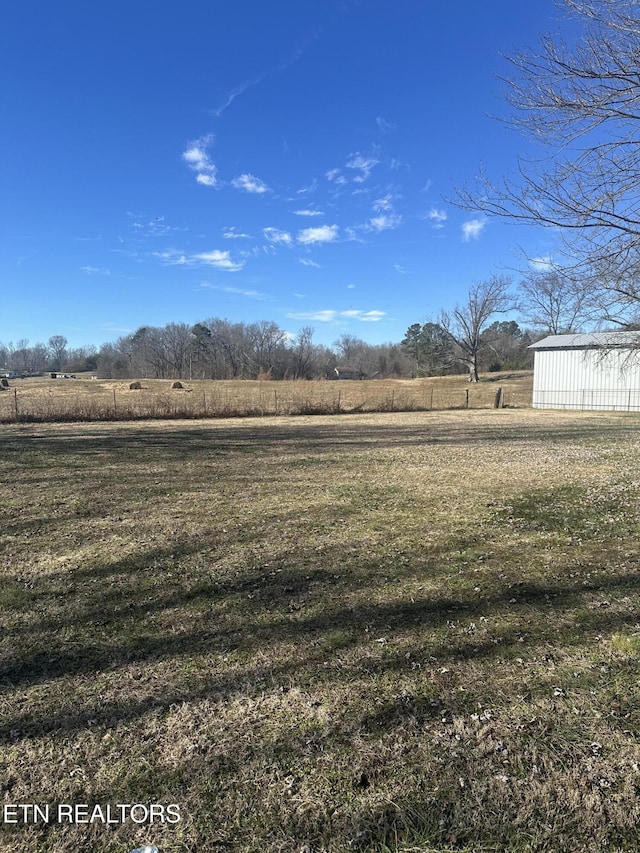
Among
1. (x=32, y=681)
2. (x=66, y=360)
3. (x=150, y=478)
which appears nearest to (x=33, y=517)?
(x=150, y=478)

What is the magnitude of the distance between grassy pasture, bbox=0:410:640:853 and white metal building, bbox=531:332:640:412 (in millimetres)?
23726

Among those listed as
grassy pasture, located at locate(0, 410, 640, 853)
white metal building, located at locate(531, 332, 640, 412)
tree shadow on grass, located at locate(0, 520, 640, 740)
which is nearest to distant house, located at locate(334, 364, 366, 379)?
white metal building, located at locate(531, 332, 640, 412)

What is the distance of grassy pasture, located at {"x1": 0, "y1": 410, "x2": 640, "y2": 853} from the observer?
170cm

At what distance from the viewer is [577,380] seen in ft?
89.4

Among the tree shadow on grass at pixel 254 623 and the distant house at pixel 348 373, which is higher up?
the distant house at pixel 348 373

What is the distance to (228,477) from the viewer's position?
7.84 m

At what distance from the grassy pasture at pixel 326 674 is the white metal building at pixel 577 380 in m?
23.7

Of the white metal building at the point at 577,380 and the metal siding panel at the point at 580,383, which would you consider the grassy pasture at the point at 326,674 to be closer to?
the white metal building at the point at 577,380

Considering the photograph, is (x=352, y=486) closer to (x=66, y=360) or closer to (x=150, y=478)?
(x=150, y=478)

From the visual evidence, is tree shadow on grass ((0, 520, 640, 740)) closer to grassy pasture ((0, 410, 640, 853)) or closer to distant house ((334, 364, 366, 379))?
grassy pasture ((0, 410, 640, 853))

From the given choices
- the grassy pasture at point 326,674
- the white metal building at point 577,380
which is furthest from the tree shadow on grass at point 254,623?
the white metal building at point 577,380

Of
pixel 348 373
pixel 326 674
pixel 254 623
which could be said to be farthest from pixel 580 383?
pixel 348 373

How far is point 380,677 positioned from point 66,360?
121 metres

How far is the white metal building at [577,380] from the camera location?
2561 cm
